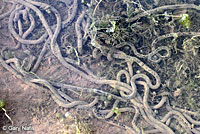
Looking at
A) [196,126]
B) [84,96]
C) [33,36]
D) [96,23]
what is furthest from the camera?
[33,36]

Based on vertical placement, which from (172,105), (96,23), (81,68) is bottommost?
(172,105)

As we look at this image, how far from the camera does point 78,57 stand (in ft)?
13.1

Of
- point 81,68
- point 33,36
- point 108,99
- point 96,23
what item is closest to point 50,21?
point 33,36

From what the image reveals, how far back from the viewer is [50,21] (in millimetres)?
4465

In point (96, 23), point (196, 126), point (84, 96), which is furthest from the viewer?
point (96, 23)

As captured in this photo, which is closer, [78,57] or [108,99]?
[108,99]

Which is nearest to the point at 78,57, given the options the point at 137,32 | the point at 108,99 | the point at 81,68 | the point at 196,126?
the point at 81,68

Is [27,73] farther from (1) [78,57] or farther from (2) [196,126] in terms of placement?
(2) [196,126]

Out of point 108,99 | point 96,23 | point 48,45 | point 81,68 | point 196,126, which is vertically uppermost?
point 96,23

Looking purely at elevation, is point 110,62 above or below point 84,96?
above

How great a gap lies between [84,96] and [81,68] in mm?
680

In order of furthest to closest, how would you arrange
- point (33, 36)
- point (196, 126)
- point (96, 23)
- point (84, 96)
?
point (33, 36)
point (96, 23)
point (84, 96)
point (196, 126)

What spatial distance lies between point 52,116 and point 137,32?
2.75m

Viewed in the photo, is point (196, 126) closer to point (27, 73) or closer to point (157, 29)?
point (157, 29)
